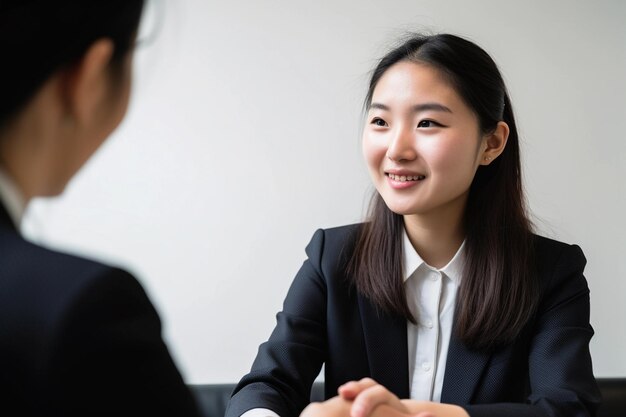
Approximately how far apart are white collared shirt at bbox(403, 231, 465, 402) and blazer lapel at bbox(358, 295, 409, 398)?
3 centimetres

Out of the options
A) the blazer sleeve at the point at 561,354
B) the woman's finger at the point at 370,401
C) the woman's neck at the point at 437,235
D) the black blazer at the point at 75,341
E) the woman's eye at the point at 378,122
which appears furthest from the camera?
the woman's neck at the point at 437,235

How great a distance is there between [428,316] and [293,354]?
0.33 metres

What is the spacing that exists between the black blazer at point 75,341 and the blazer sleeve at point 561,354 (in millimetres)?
983

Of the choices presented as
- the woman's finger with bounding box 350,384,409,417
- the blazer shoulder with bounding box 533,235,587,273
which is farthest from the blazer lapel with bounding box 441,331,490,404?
the woman's finger with bounding box 350,384,409,417

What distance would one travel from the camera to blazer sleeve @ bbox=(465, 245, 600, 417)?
58.7 inches

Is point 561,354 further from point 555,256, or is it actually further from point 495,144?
point 495,144

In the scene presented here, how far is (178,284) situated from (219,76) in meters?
0.65

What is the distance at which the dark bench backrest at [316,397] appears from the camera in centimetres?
218

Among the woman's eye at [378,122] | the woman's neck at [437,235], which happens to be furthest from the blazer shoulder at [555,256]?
the woman's eye at [378,122]

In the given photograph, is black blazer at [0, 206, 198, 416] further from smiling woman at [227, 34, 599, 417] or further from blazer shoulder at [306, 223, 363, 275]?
blazer shoulder at [306, 223, 363, 275]

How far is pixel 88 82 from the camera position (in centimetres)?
54

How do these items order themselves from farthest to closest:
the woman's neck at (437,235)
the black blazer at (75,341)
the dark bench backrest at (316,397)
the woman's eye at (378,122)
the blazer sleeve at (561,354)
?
1. the dark bench backrest at (316,397)
2. the woman's neck at (437,235)
3. the woman's eye at (378,122)
4. the blazer sleeve at (561,354)
5. the black blazer at (75,341)

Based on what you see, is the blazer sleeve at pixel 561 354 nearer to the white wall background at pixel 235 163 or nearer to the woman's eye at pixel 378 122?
the woman's eye at pixel 378 122

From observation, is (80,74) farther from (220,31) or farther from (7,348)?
(220,31)
